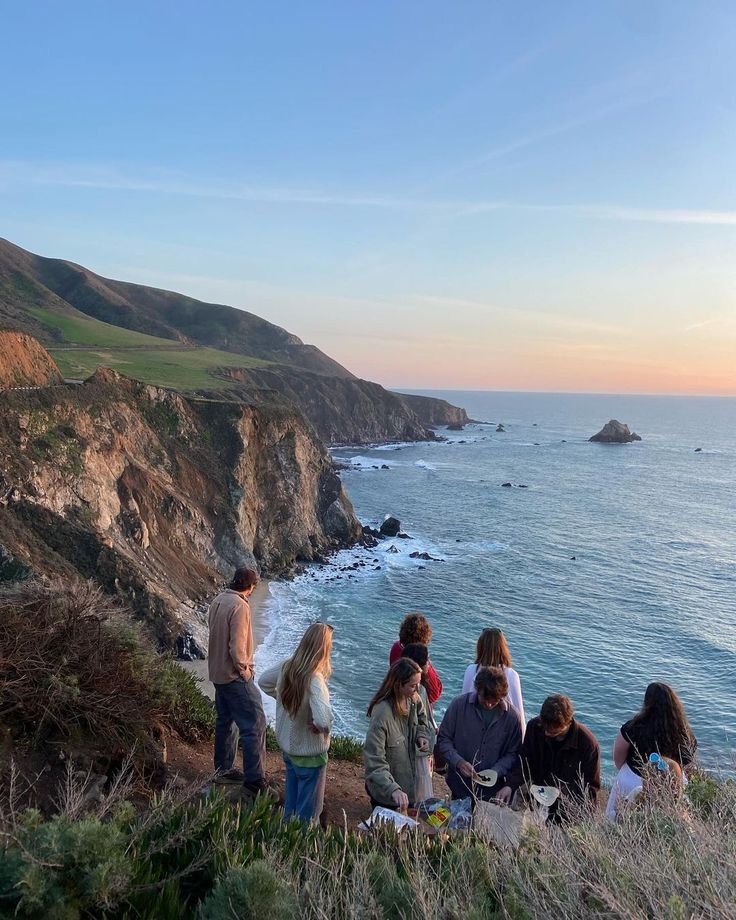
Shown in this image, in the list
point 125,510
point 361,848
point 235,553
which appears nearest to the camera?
point 361,848

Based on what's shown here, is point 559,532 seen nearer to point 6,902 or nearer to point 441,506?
point 441,506

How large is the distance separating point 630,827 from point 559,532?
4413 centimetres

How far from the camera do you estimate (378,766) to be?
5.38 meters

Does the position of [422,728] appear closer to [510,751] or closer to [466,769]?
[466,769]

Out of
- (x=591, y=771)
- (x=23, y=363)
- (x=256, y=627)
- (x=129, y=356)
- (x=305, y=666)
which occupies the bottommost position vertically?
(x=256, y=627)

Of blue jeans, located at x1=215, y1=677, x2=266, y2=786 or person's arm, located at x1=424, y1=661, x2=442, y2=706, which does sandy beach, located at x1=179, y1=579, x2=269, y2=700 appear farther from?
person's arm, located at x1=424, y1=661, x2=442, y2=706

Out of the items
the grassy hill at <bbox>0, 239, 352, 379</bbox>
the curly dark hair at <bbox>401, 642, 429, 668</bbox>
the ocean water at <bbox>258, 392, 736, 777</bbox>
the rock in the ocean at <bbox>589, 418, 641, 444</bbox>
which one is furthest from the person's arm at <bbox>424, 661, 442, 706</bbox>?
the rock in the ocean at <bbox>589, 418, 641, 444</bbox>

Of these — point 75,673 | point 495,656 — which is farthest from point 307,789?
point 75,673

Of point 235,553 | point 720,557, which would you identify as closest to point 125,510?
point 235,553

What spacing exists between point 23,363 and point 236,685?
90.2ft

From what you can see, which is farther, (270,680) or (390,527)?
(390,527)

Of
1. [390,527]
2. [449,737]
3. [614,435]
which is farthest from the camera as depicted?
[614,435]

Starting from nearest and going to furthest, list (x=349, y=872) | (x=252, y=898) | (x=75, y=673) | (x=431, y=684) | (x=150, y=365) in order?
(x=252, y=898) → (x=349, y=872) → (x=431, y=684) → (x=75, y=673) → (x=150, y=365)

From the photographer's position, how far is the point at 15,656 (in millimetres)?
6441
